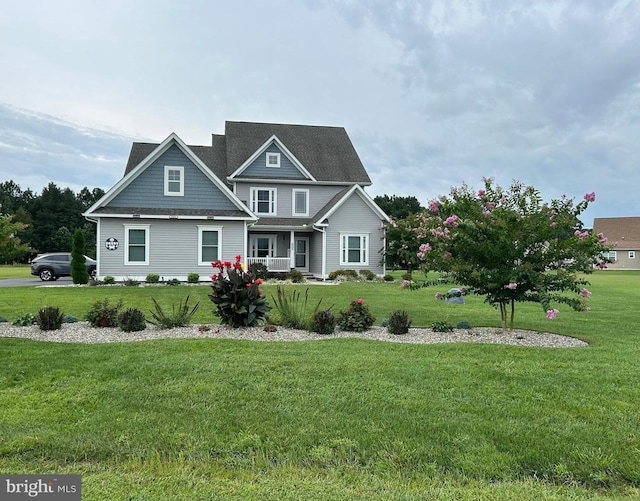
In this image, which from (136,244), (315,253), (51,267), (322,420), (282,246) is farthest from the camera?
(282,246)

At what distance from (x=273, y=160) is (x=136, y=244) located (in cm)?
950

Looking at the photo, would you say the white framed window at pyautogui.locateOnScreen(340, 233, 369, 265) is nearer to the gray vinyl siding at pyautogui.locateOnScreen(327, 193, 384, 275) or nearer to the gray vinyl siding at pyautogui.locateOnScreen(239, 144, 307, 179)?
the gray vinyl siding at pyautogui.locateOnScreen(327, 193, 384, 275)

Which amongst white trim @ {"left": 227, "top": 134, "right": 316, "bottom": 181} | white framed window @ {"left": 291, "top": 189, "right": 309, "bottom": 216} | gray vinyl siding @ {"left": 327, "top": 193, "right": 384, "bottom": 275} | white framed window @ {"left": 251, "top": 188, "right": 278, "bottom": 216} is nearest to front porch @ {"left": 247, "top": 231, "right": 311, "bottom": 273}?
white framed window @ {"left": 291, "top": 189, "right": 309, "bottom": 216}

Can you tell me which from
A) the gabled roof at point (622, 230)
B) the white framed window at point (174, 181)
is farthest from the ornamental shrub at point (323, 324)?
the gabled roof at point (622, 230)

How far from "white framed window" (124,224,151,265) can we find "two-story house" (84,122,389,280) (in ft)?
0.15

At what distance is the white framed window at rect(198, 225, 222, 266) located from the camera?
21.0m

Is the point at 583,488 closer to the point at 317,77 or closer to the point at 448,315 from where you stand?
the point at 448,315

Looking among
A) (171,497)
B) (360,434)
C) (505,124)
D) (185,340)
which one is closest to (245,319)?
(185,340)

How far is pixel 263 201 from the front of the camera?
26484 mm

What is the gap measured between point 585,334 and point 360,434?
6810 mm

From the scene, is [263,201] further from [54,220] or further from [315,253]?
[54,220]

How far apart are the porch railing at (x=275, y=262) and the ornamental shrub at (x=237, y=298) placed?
644 inches

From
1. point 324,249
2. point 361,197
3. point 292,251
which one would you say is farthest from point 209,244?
point 361,197

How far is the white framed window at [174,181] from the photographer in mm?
20828
